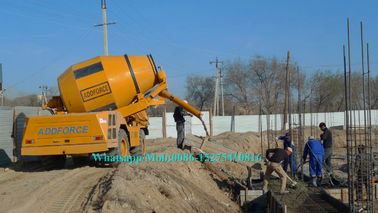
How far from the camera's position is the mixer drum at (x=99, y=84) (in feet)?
31.6

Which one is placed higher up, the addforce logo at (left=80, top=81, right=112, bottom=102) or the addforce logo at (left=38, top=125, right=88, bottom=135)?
the addforce logo at (left=80, top=81, right=112, bottom=102)

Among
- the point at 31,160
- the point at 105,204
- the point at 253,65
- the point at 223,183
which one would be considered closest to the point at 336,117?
the point at 253,65

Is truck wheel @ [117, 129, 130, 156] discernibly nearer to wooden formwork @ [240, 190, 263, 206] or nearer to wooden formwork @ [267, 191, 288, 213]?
wooden formwork @ [240, 190, 263, 206]

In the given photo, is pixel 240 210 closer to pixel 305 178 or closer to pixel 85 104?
pixel 305 178

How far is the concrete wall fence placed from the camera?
11672 mm

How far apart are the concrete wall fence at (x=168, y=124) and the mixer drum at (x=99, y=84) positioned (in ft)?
6.34

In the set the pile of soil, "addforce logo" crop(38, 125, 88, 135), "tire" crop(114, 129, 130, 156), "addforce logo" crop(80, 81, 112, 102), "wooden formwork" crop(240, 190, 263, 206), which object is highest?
"addforce logo" crop(80, 81, 112, 102)

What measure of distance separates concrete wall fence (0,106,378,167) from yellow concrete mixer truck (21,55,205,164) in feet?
6.70

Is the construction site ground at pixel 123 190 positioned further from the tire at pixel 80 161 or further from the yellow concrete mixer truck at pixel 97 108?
the tire at pixel 80 161

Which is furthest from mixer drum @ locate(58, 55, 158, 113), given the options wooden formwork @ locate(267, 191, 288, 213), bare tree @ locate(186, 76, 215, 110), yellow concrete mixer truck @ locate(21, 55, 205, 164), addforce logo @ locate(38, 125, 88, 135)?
bare tree @ locate(186, 76, 215, 110)

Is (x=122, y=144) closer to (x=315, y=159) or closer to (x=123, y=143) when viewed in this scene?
(x=123, y=143)

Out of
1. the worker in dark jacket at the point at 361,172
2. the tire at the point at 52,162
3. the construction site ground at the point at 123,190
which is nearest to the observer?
the construction site ground at the point at 123,190

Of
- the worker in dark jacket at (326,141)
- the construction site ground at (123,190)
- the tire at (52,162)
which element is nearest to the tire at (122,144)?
the construction site ground at (123,190)

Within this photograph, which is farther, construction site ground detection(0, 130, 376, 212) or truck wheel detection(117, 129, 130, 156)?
truck wheel detection(117, 129, 130, 156)
